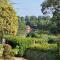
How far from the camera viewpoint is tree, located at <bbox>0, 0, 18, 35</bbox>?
15628mm

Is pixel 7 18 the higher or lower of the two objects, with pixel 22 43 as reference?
higher

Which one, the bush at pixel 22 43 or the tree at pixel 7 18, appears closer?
the tree at pixel 7 18

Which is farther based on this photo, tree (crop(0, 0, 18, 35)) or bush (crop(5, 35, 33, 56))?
bush (crop(5, 35, 33, 56))

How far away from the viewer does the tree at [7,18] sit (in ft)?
51.3

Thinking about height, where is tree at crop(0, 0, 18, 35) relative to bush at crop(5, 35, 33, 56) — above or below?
above

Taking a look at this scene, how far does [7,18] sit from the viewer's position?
55.0 feet

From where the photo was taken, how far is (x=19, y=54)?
1178 inches

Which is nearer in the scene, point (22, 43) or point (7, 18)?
point (7, 18)

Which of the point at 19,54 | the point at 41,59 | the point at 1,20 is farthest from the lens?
the point at 19,54

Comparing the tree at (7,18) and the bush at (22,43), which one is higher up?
the tree at (7,18)

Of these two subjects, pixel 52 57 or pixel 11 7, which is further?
pixel 52 57

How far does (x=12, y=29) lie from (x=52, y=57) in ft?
10.6

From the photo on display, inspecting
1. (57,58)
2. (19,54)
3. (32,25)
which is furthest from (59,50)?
(32,25)

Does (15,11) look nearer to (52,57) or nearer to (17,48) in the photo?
(52,57)
